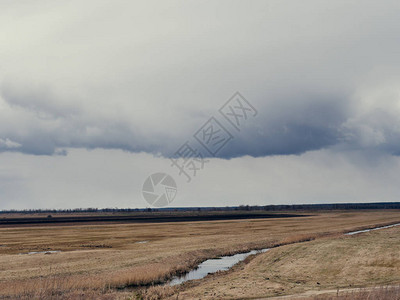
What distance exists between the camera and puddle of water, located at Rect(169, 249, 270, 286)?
128 feet

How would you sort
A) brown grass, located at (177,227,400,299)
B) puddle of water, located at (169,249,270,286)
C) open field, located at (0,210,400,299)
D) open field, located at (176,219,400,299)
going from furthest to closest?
puddle of water, located at (169,249,270,286) < open field, located at (0,210,400,299) < brown grass, located at (177,227,400,299) < open field, located at (176,219,400,299)

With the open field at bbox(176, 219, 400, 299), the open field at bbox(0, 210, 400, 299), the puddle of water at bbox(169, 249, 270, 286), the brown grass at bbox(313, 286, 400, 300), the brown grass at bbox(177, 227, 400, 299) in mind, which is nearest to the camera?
the brown grass at bbox(313, 286, 400, 300)

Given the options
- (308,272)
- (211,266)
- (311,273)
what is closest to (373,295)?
(311,273)

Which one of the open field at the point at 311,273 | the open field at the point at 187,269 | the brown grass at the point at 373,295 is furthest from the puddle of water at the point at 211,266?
the brown grass at the point at 373,295

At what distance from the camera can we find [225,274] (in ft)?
129

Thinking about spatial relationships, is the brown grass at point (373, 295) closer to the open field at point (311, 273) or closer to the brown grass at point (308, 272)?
the open field at point (311, 273)

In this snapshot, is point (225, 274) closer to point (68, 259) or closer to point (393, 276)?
point (393, 276)

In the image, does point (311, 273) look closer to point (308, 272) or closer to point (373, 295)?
point (308, 272)

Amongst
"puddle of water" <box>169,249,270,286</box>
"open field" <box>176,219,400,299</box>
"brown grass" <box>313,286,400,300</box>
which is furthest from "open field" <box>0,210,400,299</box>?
"brown grass" <box>313,286,400,300</box>

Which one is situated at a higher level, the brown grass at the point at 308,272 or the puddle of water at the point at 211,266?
the brown grass at the point at 308,272

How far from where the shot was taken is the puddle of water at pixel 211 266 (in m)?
39.0

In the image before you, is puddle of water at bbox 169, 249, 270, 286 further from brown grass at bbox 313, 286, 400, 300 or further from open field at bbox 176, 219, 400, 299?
brown grass at bbox 313, 286, 400, 300

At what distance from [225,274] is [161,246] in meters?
25.1

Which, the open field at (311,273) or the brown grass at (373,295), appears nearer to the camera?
the brown grass at (373,295)
